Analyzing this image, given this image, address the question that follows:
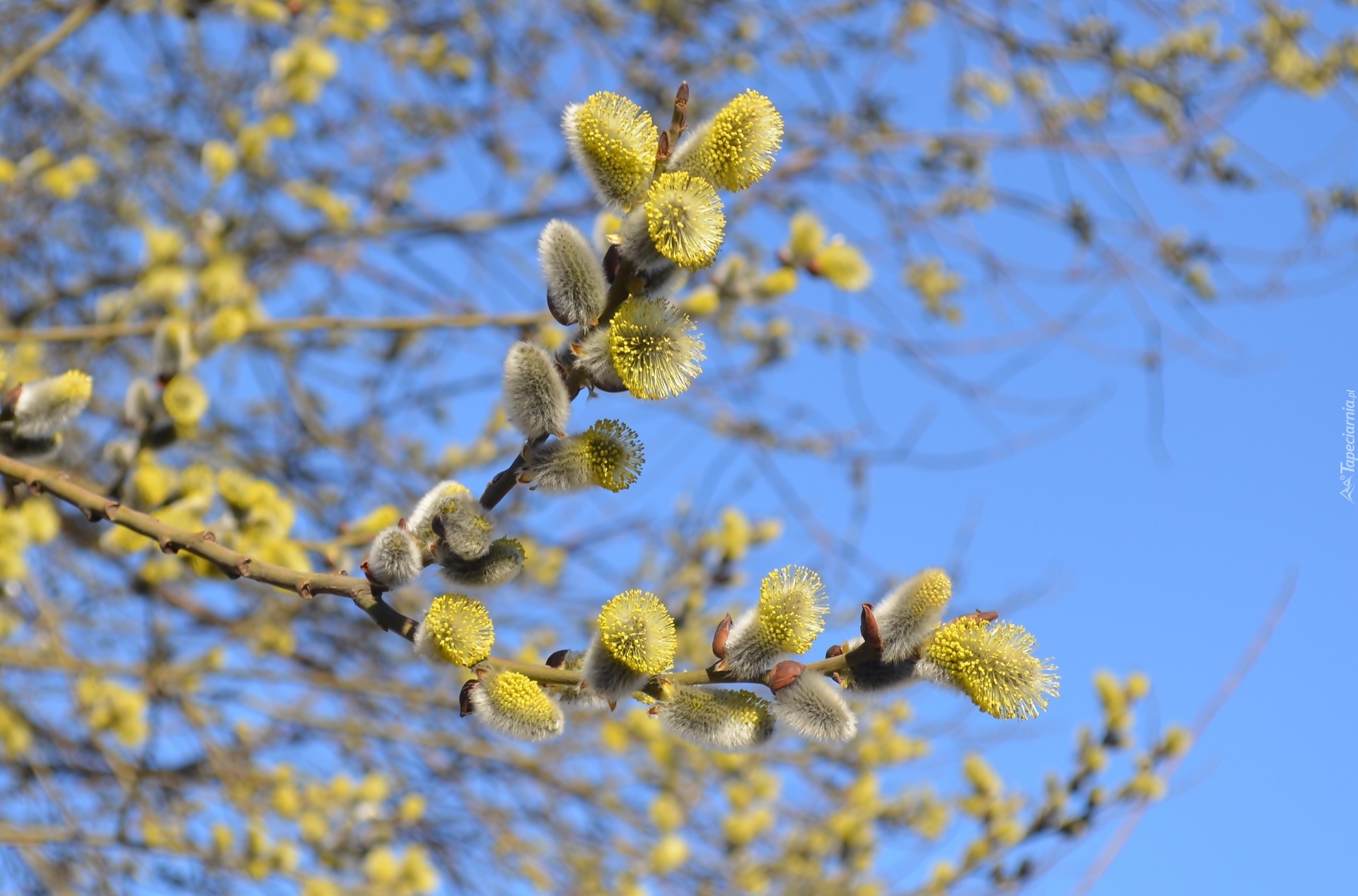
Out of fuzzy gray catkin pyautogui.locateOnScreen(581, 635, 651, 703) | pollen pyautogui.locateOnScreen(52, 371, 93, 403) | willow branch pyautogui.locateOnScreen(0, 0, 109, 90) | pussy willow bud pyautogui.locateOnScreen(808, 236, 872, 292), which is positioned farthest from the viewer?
willow branch pyautogui.locateOnScreen(0, 0, 109, 90)

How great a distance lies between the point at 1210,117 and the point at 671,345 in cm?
373

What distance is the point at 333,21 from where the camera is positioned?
3.34m

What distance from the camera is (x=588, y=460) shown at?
118cm

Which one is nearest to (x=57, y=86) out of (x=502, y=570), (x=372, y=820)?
(x=372, y=820)

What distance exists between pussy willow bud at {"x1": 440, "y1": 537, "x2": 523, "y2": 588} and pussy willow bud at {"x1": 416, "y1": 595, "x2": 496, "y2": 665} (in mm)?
33

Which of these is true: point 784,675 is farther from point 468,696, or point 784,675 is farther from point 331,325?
point 331,325

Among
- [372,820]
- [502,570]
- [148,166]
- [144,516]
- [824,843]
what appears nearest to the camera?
[502,570]

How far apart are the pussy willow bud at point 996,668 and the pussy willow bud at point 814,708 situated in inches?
4.5

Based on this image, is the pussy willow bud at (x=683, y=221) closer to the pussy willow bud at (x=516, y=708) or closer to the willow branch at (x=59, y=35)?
the pussy willow bud at (x=516, y=708)

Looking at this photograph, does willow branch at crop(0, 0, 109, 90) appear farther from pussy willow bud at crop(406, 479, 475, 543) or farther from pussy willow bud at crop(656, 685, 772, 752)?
pussy willow bud at crop(656, 685, 772, 752)

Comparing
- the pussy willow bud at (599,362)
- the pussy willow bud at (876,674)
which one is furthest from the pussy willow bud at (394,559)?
the pussy willow bud at (876,674)

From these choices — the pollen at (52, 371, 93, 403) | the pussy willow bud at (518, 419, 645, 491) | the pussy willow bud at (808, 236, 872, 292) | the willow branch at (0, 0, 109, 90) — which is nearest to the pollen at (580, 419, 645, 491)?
the pussy willow bud at (518, 419, 645, 491)

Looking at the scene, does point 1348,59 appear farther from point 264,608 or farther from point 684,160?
point 264,608

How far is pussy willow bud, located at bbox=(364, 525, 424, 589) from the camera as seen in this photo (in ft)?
3.93
